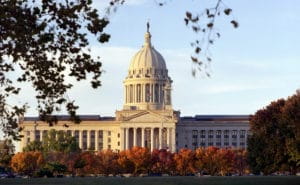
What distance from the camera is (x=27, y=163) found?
160750 mm

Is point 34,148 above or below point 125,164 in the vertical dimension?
above

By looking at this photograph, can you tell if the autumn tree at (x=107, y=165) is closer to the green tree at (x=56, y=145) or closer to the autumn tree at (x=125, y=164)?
the autumn tree at (x=125, y=164)

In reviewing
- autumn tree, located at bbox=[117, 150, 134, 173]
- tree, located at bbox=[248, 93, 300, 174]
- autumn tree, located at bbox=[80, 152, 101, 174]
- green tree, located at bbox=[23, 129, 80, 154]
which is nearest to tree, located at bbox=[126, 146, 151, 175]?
autumn tree, located at bbox=[117, 150, 134, 173]

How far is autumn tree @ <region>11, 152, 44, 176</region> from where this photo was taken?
528 feet

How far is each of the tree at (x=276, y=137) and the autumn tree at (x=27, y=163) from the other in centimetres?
7042

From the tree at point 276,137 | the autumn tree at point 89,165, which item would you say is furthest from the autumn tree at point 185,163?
the tree at point 276,137

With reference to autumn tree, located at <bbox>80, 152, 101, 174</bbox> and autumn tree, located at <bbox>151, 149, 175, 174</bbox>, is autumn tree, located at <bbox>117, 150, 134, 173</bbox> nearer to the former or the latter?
autumn tree, located at <bbox>80, 152, 101, 174</bbox>

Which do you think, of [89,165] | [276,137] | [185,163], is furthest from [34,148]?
[276,137]

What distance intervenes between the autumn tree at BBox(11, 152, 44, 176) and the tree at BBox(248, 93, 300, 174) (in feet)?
231

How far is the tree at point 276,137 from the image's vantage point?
292 ft

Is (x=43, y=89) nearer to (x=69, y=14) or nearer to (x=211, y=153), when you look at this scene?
(x=69, y=14)

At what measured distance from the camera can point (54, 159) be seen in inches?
6619

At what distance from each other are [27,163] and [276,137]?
7655 centimetres

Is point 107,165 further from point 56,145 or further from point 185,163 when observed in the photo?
point 56,145
